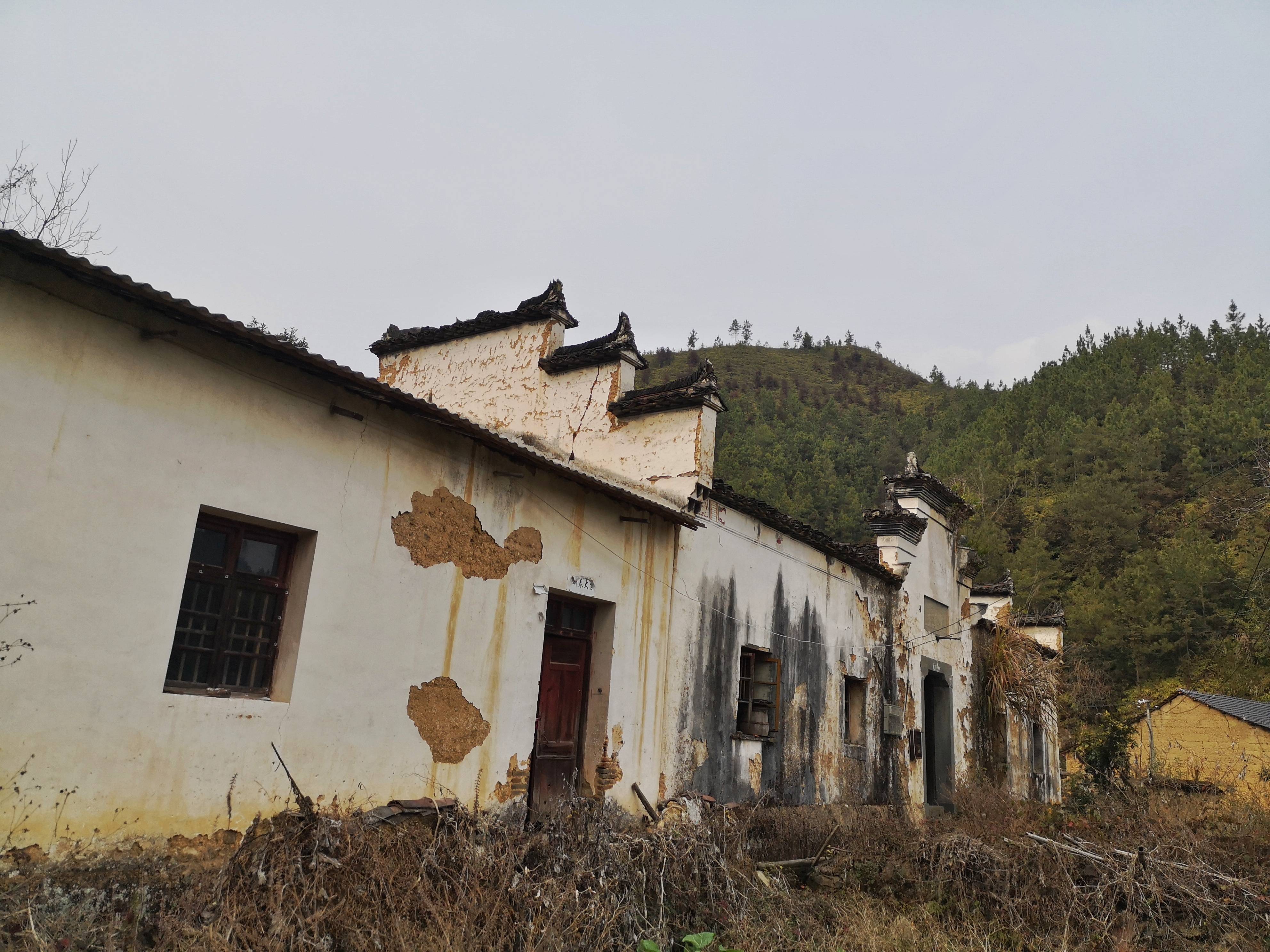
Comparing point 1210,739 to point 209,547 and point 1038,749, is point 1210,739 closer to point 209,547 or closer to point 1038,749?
point 1038,749

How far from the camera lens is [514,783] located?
27.5 ft

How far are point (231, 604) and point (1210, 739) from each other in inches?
1157

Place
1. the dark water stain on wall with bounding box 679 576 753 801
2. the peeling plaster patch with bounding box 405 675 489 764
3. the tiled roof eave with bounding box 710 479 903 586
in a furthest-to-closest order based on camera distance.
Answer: the tiled roof eave with bounding box 710 479 903 586, the dark water stain on wall with bounding box 679 576 753 801, the peeling plaster patch with bounding box 405 675 489 764

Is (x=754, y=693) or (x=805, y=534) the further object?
(x=805, y=534)

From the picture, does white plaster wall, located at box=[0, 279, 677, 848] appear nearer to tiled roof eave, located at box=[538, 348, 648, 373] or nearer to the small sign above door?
the small sign above door

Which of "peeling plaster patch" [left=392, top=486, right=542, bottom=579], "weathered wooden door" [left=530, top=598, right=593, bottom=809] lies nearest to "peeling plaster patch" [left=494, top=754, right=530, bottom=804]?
"weathered wooden door" [left=530, top=598, right=593, bottom=809]

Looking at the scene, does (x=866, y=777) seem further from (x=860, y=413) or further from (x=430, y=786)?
(x=860, y=413)

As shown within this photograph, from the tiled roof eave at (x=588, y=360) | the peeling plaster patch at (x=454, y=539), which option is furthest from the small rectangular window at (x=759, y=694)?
the peeling plaster patch at (x=454, y=539)

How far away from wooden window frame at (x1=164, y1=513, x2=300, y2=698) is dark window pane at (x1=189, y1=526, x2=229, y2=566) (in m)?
0.01

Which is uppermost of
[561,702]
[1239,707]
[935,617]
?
[935,617]

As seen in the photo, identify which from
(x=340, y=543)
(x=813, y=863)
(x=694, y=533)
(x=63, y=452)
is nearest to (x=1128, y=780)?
(x=813, y=863)

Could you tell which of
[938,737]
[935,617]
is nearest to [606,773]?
[935,617]

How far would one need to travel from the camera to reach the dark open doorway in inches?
642

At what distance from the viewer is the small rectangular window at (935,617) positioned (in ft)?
53.6
